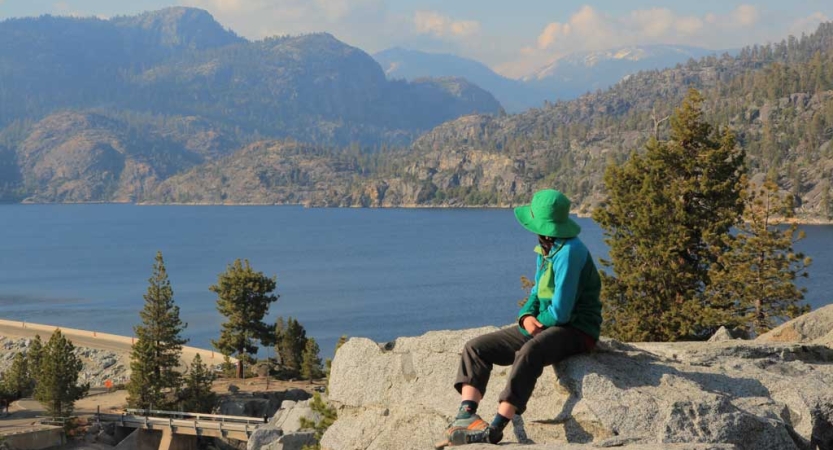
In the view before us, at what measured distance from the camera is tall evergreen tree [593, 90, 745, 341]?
3030 centimetres

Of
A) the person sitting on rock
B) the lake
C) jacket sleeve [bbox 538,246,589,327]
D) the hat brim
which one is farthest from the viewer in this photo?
the lake

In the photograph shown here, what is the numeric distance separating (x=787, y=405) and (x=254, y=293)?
4941 centimetres

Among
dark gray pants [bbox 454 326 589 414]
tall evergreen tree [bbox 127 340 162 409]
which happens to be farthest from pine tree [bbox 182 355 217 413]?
dark gray pants [bbox 454 326 589 414]

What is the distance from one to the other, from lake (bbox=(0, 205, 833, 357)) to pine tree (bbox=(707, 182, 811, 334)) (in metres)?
43.6

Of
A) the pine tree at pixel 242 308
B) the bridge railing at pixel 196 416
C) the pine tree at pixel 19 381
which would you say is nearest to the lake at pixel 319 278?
the pine tree at pixel 242 308

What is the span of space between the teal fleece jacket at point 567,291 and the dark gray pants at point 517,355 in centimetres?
12

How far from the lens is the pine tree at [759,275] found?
100.0ft

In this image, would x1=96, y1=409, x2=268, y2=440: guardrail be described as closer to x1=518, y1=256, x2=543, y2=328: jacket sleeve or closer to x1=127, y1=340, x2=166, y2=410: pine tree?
x1=127, y1=340, x2=166, y2=410: pine tree

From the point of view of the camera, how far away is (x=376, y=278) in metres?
118

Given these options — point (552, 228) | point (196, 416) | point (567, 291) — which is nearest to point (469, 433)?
point (567, 291)

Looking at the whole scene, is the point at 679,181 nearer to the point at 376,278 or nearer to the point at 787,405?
the point at 787,405

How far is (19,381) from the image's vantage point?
166 ft

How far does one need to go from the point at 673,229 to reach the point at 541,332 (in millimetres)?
23697

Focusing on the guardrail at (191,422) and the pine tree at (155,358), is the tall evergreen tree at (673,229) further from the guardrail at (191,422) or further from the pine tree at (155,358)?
the pine tree at (155,358)
